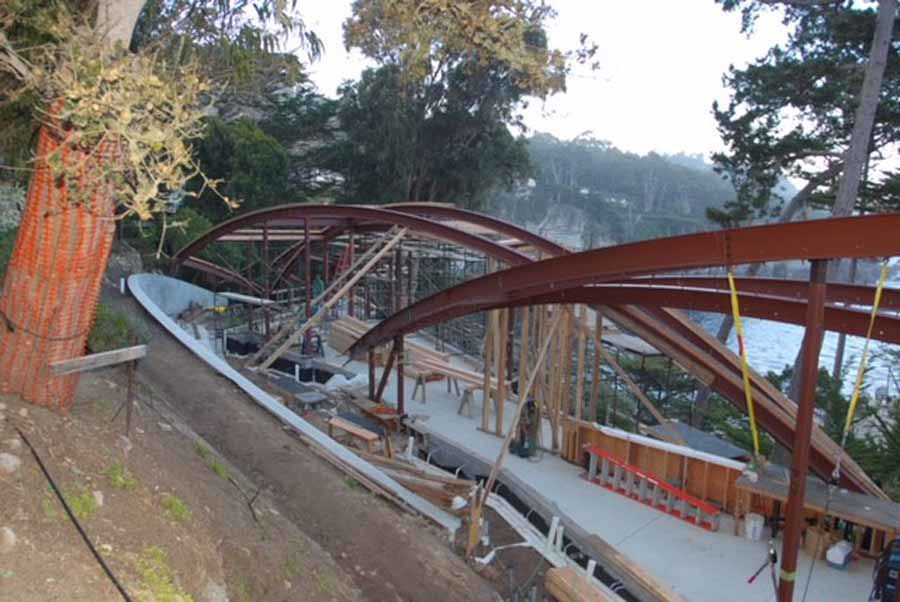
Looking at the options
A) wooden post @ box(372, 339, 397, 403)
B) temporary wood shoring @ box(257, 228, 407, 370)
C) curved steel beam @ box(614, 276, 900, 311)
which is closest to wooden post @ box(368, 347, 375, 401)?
wooden post @ box(372, 339, 397, 403)

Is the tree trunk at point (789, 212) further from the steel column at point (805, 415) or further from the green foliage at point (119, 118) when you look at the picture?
the green foliage at point (119, 118)

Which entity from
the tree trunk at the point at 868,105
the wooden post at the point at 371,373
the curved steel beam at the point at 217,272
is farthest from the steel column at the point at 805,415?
the curved steel beam at the point at 217,272

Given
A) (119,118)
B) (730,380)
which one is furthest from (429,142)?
(119,118)

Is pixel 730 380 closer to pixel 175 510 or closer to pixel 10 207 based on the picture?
pixel 175 510

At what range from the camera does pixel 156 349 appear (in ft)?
A: 34.5

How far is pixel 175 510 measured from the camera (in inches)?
149

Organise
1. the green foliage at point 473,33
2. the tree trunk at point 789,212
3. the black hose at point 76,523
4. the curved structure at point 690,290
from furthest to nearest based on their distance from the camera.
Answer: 1. the tree trunk at point 789,212
2. the green foliage at point 473,33
3. the curved structure at point 690,290
4. the black hose at point 76,523

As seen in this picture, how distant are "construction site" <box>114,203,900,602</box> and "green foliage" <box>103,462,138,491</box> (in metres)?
3.57

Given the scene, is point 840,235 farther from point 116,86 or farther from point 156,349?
point 156,349

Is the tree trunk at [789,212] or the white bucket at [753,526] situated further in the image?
the tree trunk at [789,212]

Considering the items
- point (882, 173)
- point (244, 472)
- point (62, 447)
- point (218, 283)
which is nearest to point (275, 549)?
point (62, 447)

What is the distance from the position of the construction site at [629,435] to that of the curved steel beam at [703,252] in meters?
0.01

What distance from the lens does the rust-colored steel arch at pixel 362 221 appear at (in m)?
9.64

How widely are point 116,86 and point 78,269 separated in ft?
4.96
